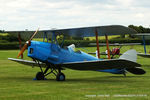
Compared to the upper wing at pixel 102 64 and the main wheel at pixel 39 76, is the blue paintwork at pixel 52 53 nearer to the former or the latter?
the upper wing at pixel 102 64

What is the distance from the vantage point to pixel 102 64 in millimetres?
13406

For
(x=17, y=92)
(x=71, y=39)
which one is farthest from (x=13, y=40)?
(x=17, y=92)

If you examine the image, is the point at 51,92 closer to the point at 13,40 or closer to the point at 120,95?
the point at 120,95

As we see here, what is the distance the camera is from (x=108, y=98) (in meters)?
8.63

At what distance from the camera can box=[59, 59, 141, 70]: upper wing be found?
12.9 metres

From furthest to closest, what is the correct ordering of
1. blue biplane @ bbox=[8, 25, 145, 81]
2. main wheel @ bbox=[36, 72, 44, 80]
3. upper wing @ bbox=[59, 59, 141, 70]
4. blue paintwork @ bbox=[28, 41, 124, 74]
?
main wheel @ bbox=[36, 72, 44, 80]
blue paintwork @ bbox=[28, 41, 124, 74]
blue biplane @ bbox=[8, 25, 145, 81]
upper wing @ bbox=[59, 59, 141, 70]

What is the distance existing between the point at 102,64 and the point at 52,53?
6.92ft

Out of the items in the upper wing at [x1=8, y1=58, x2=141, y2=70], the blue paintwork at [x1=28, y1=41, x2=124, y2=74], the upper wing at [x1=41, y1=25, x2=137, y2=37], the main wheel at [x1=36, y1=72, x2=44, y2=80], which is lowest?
the main wheel at [x1=36, y1=72, x2=44, y2=80]

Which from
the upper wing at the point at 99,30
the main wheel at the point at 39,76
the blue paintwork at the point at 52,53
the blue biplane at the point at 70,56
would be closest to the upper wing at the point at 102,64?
the blue biplane at the point at 70,56

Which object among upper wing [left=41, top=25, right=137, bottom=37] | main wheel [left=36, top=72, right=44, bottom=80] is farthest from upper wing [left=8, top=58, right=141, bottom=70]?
upper wing [left=41, top=25, right=137, bottom=37]

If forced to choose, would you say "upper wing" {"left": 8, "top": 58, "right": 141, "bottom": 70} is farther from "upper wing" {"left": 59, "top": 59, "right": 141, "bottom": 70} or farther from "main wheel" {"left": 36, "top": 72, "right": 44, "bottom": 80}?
"main wheel" {"left": 36, "top": 72, "right": 44, "bottom": 80}

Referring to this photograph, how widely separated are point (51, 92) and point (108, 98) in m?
1.98

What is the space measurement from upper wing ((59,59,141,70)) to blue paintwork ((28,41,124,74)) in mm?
391

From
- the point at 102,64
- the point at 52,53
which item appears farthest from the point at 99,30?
the point at 52,53
